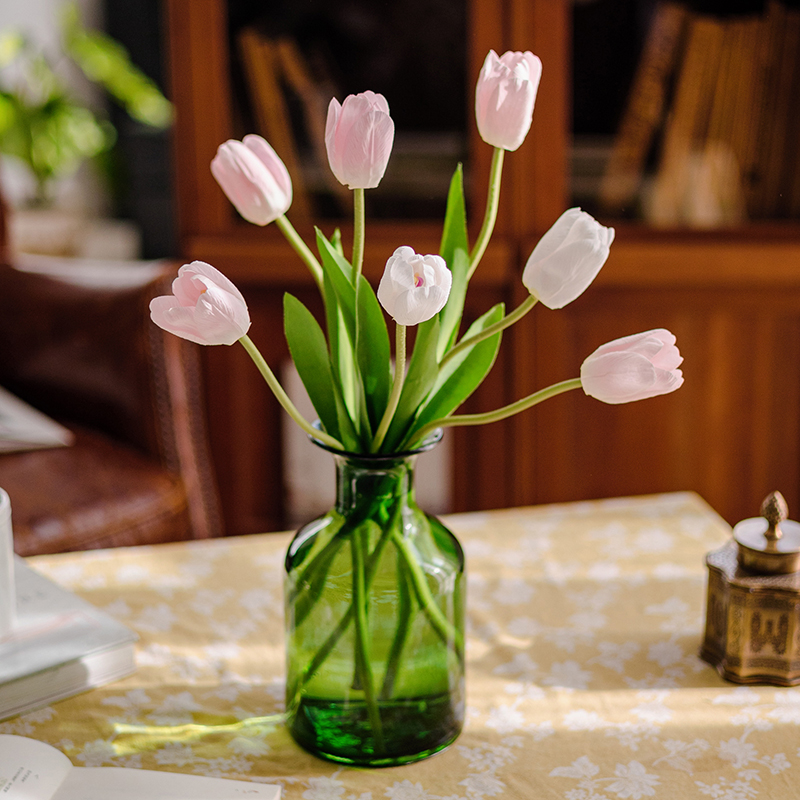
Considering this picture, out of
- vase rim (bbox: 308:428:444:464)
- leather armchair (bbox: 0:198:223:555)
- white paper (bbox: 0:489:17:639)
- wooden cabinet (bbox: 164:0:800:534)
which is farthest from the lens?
wooden cabinet (bbox: 164:0:800:534)

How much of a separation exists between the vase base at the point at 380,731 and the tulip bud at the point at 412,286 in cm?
29

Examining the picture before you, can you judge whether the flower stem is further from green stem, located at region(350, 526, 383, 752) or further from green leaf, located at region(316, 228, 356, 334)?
green stem, located at region(350, 526, 383, 752)

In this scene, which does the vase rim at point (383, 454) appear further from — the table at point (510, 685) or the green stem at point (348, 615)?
the table at point (510, 685)

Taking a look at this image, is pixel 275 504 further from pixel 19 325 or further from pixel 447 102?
pixel 447 102

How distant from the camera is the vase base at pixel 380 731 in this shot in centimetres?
69

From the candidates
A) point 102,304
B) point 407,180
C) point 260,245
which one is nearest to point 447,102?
point 407,180

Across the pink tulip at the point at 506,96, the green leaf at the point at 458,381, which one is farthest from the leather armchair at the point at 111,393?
the pink tulip at the point at 506,96

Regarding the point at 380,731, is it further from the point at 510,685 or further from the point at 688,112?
the point at 688,112

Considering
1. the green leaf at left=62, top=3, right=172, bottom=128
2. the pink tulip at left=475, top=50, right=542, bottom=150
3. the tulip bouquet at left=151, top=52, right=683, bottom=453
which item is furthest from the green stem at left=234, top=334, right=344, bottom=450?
the green leaf at left=62, top=3, right=172, bottom=128

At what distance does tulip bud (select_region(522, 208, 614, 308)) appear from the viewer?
1.94 ft

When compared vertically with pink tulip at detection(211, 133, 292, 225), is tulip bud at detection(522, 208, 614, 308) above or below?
below

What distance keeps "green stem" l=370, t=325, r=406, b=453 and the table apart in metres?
0.24

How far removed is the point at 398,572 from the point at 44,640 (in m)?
0.32

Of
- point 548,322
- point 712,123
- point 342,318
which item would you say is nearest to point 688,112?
point 712,123
